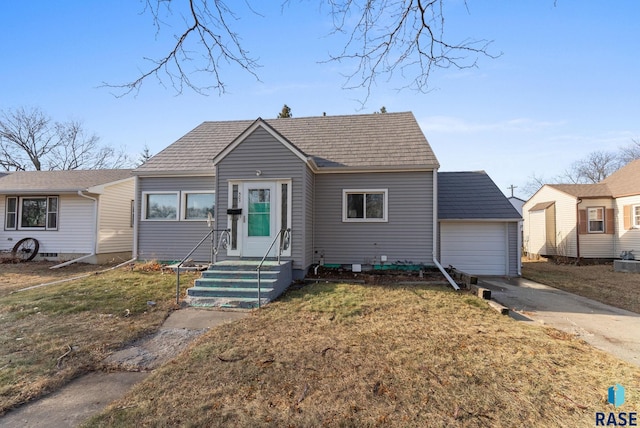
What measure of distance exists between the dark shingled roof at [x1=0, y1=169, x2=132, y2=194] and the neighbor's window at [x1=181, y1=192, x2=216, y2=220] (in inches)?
210

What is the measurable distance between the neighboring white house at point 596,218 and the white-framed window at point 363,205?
1283cm

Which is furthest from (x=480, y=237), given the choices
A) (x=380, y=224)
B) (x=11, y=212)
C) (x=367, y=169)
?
(x=11, y=212)

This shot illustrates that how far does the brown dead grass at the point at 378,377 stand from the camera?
2.79 metres

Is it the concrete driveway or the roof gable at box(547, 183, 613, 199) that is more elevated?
the roof gable at box(547, 183, 613, 199)

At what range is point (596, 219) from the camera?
16.2m

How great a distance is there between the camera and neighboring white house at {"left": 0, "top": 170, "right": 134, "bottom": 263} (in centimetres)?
1321

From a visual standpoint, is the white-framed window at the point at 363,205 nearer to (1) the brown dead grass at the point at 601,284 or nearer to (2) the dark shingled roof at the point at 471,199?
(2) the dark shingled roof at the point at 471,199

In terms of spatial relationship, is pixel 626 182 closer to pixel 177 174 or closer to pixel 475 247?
pixel 475 247

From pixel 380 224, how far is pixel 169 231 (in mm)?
7301

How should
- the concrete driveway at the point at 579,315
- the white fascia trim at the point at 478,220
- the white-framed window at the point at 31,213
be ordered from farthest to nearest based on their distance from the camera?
1. the white-framed window at the point at 31,213
2. the white fascia trim at the point at 478,220
3. the concrete driveway at the point at 579,315

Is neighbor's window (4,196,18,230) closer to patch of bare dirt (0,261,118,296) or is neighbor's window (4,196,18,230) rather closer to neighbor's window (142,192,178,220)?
patch of bare dirt (0,261,118,296)

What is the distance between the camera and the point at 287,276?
323 inches

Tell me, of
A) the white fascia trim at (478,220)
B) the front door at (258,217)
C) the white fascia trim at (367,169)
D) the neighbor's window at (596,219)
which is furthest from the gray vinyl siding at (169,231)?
the neighbor's window at (596,219)

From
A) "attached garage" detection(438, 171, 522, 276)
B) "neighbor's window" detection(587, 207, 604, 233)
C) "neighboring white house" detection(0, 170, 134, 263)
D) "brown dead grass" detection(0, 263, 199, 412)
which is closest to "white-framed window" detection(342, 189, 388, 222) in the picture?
"attached garage" detection(438, 171, 522, 276)
